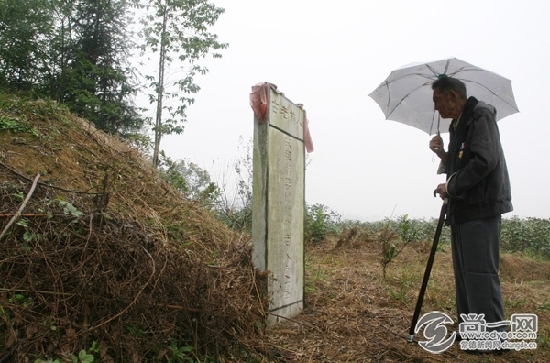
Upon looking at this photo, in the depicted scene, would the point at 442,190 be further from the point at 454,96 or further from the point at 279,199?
the point at 279,199

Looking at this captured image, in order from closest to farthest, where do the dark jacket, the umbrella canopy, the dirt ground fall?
the dark jacket → the dirt ground → the umbrella canopy

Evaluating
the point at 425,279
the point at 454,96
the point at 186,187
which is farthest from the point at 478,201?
the point at 186,187

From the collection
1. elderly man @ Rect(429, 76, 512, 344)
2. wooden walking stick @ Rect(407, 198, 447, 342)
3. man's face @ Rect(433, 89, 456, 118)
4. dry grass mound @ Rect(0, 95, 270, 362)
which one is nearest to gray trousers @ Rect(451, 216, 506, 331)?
elderly man @ Rect(429, 76, 512, 344)

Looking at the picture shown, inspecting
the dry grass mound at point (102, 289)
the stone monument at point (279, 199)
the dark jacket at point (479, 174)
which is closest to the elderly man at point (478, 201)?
the dark jacket at point (479, 174)

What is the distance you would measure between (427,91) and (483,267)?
5.67ft

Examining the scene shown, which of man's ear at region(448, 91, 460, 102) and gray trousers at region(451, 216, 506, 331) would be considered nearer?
gray trousers at region(451, 216, 506, 331)

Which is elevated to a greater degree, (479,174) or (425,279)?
(479,174)

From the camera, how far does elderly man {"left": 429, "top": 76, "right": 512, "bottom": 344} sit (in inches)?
119

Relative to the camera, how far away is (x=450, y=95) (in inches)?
130

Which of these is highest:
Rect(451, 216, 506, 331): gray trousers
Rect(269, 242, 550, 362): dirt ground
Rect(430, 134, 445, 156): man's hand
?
Rect(430, 134, 445, 156): man's hand

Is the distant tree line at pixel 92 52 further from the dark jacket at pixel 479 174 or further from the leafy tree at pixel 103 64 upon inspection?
the dark jacket at pixel 479 174

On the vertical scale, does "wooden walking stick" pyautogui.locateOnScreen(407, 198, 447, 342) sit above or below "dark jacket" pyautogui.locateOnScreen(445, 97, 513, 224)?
below

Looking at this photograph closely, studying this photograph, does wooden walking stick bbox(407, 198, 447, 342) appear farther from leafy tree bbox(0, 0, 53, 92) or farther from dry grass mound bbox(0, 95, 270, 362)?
leafy tree bbox(0, 0, 53, 92)

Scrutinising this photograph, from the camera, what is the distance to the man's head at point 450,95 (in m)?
3.29
